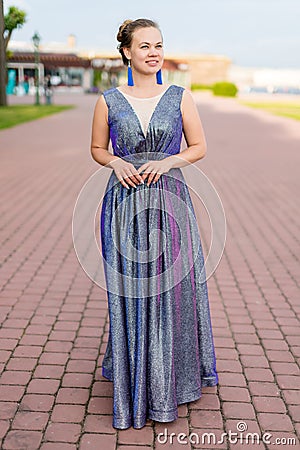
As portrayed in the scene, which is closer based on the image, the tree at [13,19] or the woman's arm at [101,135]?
the woman's arm at [101,135]

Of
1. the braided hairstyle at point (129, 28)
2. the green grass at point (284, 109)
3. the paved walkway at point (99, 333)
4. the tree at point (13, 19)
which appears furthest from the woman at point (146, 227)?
the tree at point (13, 19)

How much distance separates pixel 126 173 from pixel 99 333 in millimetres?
1592

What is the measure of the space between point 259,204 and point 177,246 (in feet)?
18.2

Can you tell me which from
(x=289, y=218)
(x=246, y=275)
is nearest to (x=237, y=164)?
(x=289, y=218)

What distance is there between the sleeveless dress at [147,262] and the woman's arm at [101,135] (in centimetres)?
3

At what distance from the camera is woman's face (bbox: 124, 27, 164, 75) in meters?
2.48

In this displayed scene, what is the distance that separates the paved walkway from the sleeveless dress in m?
0.22

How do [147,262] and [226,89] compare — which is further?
[226,89]

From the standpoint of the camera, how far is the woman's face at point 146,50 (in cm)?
248

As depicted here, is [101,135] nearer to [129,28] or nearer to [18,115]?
[129,28]

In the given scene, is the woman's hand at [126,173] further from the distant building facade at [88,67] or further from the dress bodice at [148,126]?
the distant building facade at [88,67]

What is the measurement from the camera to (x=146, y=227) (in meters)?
2.61

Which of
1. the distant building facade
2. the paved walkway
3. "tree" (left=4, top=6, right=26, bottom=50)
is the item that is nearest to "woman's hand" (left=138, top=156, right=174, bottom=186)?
the paved walkway

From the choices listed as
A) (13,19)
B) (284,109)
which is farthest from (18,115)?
(284,109)
